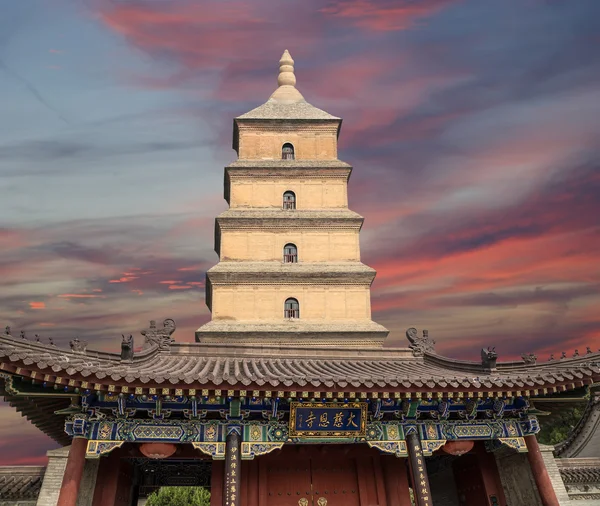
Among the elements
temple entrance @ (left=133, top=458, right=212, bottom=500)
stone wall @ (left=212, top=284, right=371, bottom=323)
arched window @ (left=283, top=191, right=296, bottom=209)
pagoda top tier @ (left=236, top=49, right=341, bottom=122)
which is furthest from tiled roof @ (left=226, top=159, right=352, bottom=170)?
temple entrance @ (left=133, top=458, right=212, bottom=500)

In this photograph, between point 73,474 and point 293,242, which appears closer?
point 73,474

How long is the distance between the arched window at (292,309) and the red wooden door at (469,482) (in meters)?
9.55

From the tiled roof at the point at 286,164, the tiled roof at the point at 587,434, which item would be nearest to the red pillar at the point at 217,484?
the tiled roof at the point at 587,434

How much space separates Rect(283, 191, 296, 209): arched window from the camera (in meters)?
24.2

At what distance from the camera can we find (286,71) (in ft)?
98.1

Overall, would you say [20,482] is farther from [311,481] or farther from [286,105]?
[286,105]

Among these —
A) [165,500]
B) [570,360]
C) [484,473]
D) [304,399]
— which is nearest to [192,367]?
[304,399]

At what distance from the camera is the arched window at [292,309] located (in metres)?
21.9

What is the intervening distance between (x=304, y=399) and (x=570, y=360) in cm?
626

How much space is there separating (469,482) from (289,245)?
41.0ft

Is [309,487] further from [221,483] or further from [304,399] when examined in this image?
[304,399]

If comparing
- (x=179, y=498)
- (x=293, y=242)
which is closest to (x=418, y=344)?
(x=293, y=242)

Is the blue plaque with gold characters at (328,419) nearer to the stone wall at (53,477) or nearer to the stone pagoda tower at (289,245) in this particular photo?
the stone wall at (53,477)

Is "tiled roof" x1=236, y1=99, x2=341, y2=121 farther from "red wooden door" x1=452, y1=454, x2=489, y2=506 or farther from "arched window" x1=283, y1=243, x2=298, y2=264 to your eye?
"red wooden door" x1=452, y1=454, x2=489, y2=506
